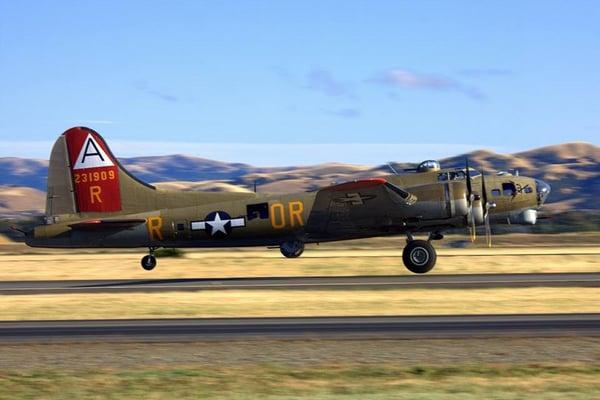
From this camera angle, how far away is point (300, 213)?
33188 millimetres

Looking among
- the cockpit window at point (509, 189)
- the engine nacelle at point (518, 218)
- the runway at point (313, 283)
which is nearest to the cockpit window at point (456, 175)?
the cockpit window at point (509, 189)

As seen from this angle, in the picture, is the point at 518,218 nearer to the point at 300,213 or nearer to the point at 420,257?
the point at 420,257

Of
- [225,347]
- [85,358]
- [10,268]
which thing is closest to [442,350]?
[225,347]

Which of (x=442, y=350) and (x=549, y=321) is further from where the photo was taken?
(x=549, y=321)

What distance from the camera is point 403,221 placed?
33188 mm

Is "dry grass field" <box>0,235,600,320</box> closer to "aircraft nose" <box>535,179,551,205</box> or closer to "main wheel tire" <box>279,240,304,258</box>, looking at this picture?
"main wheel tire" <box>279,240,304,258</box>

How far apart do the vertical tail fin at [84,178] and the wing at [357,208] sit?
7445mm

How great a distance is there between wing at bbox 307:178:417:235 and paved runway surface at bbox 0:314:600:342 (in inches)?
483

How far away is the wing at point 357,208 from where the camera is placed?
32.5 meters

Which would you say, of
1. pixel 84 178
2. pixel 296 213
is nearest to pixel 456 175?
pixel 296 213

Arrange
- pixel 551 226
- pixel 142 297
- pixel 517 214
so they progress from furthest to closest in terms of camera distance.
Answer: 1. pixel 551 226
2. pixel 517 214
3. pixel 142 297

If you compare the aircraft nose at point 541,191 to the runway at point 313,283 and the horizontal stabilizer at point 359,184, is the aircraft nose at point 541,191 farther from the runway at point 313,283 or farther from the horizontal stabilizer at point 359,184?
the horizontal stabilizer at point 359,184

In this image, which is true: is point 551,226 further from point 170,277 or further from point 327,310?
point 327,310

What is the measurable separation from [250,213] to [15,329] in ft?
48.9
